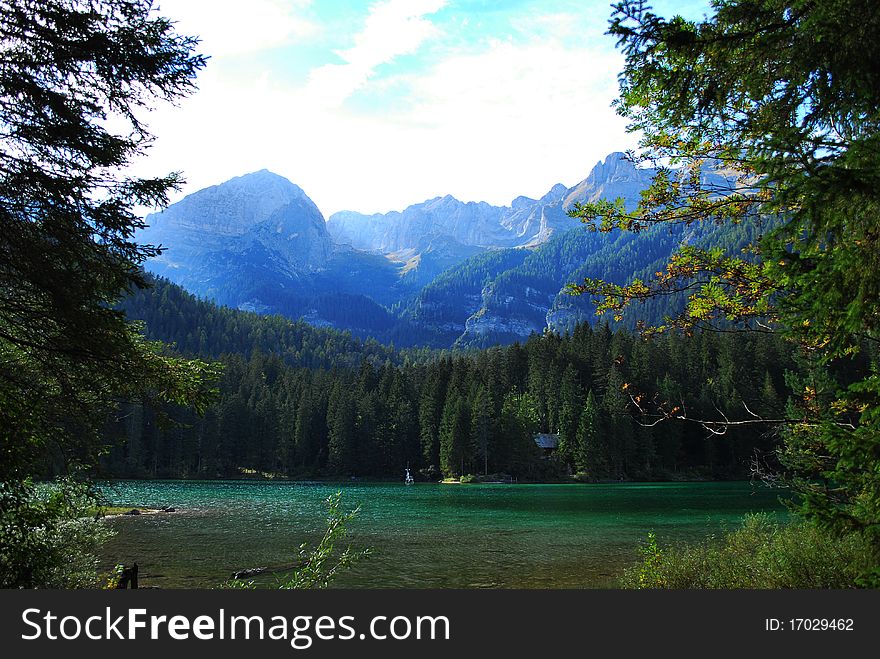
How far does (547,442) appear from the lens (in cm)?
8969

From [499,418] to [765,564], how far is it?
77051 millimetres

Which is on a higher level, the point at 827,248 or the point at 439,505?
the point at 827,248

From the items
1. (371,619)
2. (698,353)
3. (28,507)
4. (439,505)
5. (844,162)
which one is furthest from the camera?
(698,353)

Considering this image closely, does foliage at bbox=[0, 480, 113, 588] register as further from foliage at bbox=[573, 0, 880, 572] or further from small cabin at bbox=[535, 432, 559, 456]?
small cabin at bbox=[535, 432, 559, 456]

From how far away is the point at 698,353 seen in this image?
101625 millimetres

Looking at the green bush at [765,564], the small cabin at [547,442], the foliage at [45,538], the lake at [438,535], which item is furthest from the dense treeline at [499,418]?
the foliage at [45,538]

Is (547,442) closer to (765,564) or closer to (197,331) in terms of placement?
(765,564)

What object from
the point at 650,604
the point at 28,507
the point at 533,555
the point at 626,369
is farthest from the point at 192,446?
the point at 650,604

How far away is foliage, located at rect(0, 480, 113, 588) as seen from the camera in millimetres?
8562

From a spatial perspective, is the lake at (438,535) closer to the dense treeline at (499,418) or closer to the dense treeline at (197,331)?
the dense treeline at (499,418)

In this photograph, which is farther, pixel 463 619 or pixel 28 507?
pixel 28 507

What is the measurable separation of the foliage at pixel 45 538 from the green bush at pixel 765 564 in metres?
10.6

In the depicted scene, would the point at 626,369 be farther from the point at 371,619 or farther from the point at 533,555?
the point at 371,619

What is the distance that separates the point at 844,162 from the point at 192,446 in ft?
335
